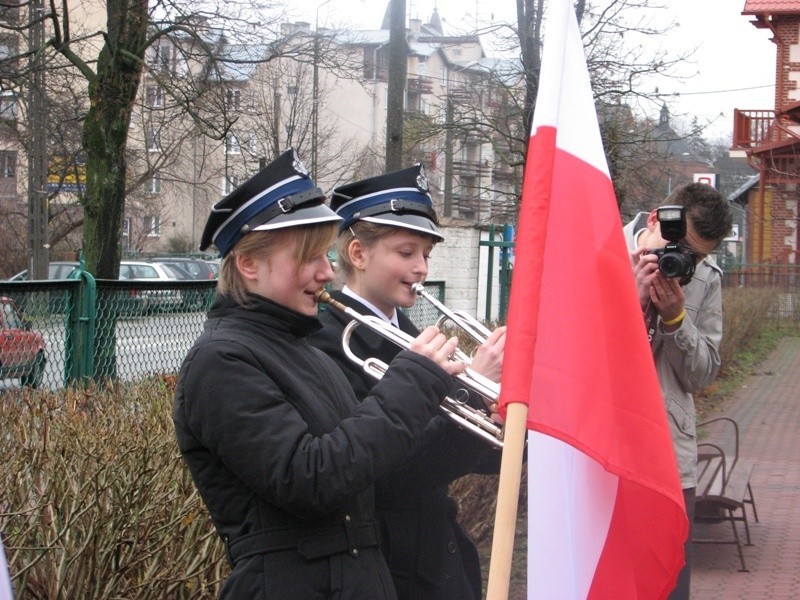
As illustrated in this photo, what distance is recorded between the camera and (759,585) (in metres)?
6.43

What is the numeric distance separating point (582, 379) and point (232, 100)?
11.0 m

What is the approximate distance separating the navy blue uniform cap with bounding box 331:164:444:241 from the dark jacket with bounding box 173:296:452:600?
2.51 feet

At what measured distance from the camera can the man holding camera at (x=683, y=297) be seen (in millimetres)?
3338

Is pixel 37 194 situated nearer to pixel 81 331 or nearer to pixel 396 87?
pixel 396 87

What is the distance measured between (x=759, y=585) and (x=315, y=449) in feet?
16.2

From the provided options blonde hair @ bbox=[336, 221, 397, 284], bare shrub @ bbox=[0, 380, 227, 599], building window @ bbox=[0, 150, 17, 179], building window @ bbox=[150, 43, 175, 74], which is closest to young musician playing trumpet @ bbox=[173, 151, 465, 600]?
blonde hair @ bbox=[336, 221, 397, 284]

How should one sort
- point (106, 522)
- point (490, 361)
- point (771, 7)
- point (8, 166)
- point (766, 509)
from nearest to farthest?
point (490, 361)
point (106, 522)
point (766, 509)
point (8, 166)
point (771, 7)

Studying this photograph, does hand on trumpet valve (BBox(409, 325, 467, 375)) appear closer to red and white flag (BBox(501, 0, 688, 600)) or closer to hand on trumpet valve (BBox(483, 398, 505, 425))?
red and white flag (BBox(501, 0, 688, 600))

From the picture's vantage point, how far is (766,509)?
848 cm

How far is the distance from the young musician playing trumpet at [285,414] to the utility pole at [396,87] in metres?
8.39

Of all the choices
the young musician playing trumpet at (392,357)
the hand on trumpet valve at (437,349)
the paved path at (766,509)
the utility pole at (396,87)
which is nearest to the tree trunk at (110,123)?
the utility pole at (396,87)

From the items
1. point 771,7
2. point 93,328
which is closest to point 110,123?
point 93,328

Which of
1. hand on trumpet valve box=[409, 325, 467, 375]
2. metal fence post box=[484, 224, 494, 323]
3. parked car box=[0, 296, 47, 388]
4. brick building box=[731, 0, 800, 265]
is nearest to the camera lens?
hand on trumpet valve box=[409, 325, 467, 375]

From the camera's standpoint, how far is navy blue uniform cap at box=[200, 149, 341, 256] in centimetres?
237
